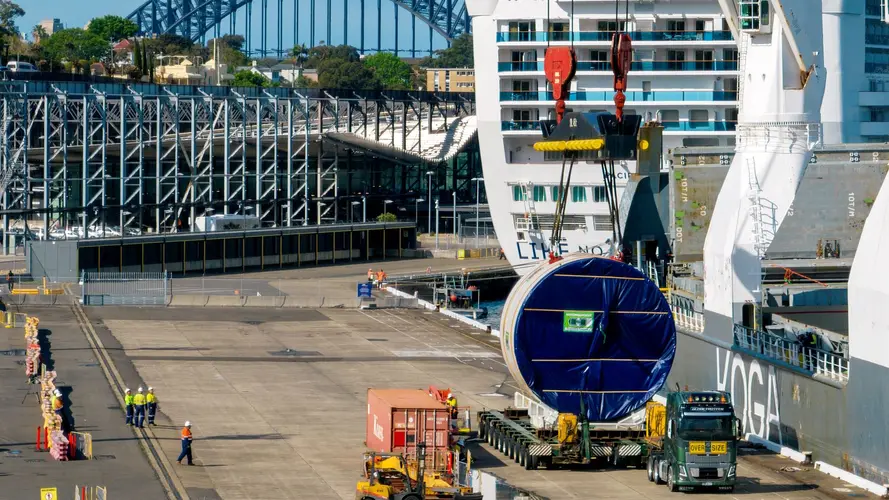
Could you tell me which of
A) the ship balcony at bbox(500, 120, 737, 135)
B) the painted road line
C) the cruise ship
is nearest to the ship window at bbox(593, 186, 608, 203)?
the cruise ship

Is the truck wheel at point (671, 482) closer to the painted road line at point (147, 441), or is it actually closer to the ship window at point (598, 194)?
the painted road line at point (147, 441)

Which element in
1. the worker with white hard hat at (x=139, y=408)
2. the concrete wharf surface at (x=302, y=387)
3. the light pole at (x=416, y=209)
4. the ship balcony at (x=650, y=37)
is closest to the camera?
the concrete wharf surface at (x=302, y=387)

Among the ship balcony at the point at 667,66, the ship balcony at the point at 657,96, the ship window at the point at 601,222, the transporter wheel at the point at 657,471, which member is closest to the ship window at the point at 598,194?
the ship window at the point at 601,222

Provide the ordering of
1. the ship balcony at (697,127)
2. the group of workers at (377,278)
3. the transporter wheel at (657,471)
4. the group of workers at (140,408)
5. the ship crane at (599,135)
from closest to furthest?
the transporter wheel at (657,471) < the group of workers at (140,408) < the ship crane at (599,135) < the ship balcony at (697,127) < the group of workers at (377,278)

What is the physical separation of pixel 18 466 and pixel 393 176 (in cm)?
11053

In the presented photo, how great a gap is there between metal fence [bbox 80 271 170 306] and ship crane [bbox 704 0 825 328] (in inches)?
1783

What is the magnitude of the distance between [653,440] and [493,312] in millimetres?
58022

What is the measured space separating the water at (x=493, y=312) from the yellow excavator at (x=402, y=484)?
5198 centimetres

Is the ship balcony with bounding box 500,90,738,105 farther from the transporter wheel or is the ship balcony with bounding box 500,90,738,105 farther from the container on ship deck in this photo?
the container on ship deck

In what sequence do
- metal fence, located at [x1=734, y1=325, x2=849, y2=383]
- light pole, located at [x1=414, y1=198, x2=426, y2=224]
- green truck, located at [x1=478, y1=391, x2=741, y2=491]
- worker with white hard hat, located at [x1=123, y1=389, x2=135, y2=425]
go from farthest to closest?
light pole, located at [x1=414, y1=198, x2=426, y2=224] < worker with white hard hat, located at [x1=123, y1=389, x2=135, y2=425] < metal fence, located at [x1=734, y1=325, x2=849, y2=383] < green truck, located at [x1=478, y1=391, x2=741, y2=491]

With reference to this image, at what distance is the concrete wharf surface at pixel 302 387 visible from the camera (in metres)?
38.1

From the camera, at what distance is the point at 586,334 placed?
40.5m

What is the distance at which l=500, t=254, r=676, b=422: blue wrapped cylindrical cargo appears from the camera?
132ft

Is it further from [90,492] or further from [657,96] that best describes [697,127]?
[90,492]
